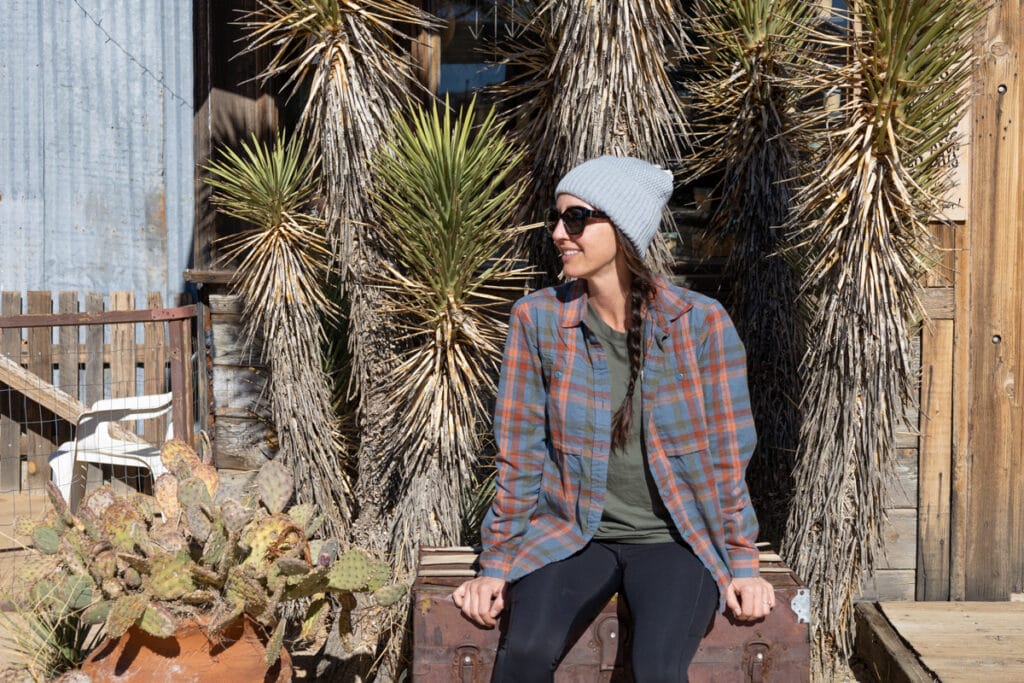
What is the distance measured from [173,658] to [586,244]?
5.61 ft

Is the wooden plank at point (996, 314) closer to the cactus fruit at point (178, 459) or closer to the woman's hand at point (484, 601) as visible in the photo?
the woman's hand at point (484, 601)

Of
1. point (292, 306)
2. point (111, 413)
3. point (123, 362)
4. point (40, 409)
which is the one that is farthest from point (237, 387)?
point (40, 409)

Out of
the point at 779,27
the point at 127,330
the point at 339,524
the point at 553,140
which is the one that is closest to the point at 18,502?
the point at 127,330

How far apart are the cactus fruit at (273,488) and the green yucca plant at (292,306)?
77cm

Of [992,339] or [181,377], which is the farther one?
[181,377]

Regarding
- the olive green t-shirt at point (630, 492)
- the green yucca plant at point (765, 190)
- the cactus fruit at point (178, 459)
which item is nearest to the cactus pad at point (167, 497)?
the cactus fruit at point (178, 459)

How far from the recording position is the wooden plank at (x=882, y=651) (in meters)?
3.26

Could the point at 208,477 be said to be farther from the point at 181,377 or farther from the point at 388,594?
the point at 181,377

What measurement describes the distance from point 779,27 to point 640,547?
2.38 meters

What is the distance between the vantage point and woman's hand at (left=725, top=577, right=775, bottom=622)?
2.52 meters

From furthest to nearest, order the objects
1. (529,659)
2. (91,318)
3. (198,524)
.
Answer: (91,318) < (198,524) < (529,659)

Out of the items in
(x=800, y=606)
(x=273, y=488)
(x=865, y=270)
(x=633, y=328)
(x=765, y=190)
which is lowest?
(x=800, y=606)

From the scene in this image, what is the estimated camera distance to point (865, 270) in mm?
3193

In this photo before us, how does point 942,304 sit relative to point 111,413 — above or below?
above
